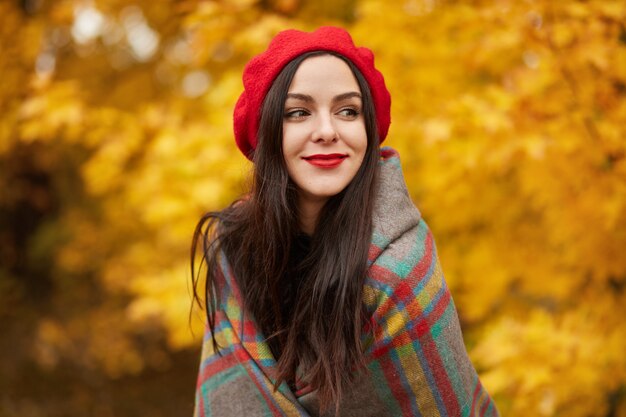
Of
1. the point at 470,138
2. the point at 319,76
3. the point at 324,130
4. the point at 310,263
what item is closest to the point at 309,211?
the point at 310,263

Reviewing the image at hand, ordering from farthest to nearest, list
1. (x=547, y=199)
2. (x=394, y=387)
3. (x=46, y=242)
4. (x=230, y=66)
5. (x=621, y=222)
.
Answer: (x=46, y=242) < (x=230, y=66) < (x=547, y=199) < (x=621, y=222) < (x=394, y=387)

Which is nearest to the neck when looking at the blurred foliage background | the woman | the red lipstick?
the woman

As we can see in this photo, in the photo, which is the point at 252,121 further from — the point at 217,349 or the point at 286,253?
the point at 217,349

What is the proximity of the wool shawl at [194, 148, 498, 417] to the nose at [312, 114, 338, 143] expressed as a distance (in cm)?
19

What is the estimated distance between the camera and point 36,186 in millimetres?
6992

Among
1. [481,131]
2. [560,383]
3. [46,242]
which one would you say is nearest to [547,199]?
[481,131]

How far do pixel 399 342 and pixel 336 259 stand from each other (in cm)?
24

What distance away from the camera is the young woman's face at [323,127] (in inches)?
61.3

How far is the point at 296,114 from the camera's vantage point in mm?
1587

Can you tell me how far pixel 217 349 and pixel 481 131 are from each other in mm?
1308

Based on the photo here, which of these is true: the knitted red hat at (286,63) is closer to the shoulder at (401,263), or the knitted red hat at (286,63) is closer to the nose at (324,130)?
the nose at (324,130)

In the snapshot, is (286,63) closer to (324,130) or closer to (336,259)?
(324,130)

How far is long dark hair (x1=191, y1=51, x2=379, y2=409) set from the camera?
1529 mm

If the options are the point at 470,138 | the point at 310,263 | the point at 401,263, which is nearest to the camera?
the point at 401,263
